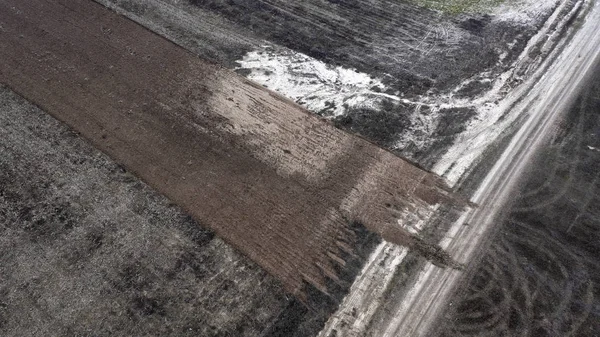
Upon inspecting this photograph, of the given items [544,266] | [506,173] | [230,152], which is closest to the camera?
[544,266]

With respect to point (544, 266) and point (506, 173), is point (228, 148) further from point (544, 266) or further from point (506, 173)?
point (544, 266)

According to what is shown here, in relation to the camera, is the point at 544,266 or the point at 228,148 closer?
the point at 544,266

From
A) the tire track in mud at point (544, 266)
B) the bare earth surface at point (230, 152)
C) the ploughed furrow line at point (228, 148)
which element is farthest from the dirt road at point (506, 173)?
the ploughed furrow line at point (228, 148)

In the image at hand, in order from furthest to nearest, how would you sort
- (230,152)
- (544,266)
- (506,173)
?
(230,152), (506,173), (544,266)

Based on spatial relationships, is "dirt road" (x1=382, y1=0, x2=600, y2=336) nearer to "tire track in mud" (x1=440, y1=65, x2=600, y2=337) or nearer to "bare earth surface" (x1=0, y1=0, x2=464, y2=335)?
"tire track in mud" (x1=440, y1=65, x2=600, y2=337)

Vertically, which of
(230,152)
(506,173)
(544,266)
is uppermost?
(506,173)

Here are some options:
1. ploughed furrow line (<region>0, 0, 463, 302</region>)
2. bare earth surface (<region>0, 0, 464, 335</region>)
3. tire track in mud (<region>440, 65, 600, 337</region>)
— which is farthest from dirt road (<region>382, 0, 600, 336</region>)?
ploughed furrow line (<region>0, 0, 463, 302</region>)

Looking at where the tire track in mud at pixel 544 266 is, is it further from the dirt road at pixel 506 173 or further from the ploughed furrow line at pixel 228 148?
the ploughed furrow line at pixel 228 148

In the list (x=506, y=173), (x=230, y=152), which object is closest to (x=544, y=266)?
(x=506, y=173)
